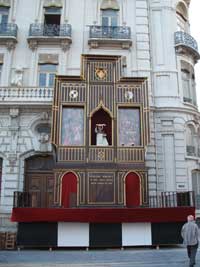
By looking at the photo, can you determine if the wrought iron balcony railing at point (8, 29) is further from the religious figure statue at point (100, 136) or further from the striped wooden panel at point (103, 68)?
the religious figure statue at point (100, 136)

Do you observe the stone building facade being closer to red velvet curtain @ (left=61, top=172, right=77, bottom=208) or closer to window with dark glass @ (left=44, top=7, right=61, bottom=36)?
window with dark glass @ (left=44, top=7, right=61, bottom=36)

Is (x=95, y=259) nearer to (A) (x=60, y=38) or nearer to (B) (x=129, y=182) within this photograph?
(B) (x=129, y=182)

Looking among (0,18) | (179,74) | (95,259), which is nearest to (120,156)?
(95,259)

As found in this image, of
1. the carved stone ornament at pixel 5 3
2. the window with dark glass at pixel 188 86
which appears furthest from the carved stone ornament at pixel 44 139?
the carved stone ornament at pixel 5 3

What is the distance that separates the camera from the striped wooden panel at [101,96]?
14.8 meters

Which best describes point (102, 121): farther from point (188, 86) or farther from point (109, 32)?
point (188, 86)

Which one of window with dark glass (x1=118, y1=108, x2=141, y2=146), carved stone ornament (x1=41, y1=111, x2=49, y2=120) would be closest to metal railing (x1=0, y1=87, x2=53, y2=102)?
carved stone ornament (x1=41, y1=111, x2=49, y2=120)

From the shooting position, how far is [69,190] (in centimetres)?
1366

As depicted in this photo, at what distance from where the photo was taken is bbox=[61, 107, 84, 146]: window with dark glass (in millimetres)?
14344

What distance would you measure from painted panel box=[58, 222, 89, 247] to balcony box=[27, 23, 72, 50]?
11.0 m

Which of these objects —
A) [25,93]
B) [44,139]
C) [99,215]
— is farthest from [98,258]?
[25,93]

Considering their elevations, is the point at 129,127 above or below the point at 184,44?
below

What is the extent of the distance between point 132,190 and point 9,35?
11.7 metres

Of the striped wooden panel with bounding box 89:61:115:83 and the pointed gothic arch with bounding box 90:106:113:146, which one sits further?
the striped wooden panel with bounding box 89:61:115:83
